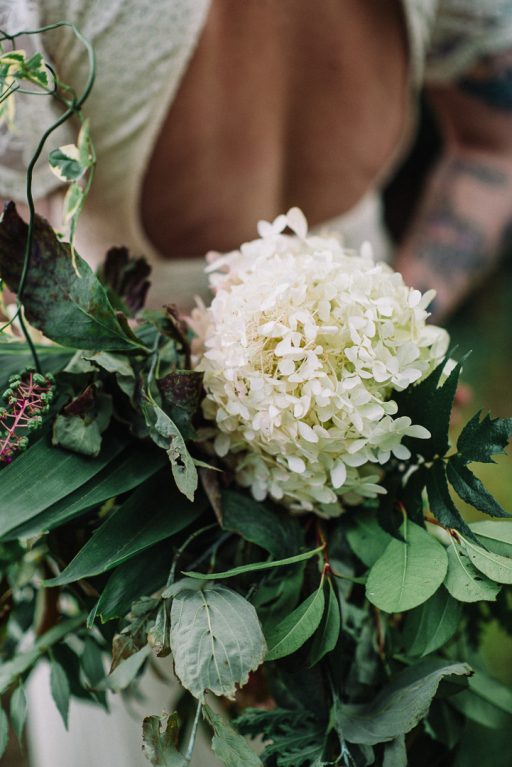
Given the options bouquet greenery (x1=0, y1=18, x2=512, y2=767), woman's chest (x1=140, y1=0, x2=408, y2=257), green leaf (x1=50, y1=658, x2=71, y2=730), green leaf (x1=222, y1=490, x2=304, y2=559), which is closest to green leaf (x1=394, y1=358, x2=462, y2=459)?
bouquet greenery (x1=0, y1=18, x2=512, y2=767)

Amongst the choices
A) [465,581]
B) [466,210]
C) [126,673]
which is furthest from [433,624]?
[466,210]

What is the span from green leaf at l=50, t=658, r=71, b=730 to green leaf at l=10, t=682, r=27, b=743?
3 cm

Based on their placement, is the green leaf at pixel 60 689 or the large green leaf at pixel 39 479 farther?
the green leaf at pixel 60 689

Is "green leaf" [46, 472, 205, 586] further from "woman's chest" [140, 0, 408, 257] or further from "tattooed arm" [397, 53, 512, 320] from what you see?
"tattooed arm" [397, 53, 512, 320]

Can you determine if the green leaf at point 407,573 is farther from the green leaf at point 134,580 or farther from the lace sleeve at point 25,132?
the lace sleeve at point 25,132

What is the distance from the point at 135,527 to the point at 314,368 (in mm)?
159

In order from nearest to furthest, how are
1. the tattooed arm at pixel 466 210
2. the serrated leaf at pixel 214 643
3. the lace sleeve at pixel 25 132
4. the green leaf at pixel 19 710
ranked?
the serrated leaf at pixel 214 643
the green leaf at pixel 19 710
the lace sleeve at pixel 25 132
the tattooed arm at pixel 466 210

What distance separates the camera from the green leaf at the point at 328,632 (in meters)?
0.42

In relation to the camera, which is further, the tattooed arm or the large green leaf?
the tattooed arm

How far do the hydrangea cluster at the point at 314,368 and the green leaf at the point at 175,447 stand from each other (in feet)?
0.14

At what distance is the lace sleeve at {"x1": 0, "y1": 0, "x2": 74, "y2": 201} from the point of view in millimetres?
653

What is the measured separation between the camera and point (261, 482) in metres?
0.46

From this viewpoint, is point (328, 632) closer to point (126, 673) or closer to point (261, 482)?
point (261, 482)

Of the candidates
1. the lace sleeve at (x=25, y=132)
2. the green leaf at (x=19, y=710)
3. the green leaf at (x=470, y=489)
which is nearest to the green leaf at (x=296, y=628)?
the green leaf at (x=470, y=489)
